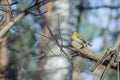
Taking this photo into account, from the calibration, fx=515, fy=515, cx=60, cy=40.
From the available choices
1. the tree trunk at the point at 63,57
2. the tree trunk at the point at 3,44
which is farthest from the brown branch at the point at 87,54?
the tree trunk at the point at 63,57

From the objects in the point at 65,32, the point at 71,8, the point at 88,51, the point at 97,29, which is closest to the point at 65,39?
the point at 65,32

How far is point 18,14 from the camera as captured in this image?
6.45 ft

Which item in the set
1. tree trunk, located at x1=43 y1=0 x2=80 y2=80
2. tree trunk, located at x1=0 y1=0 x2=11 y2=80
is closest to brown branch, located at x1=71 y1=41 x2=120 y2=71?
tree trunk, located at x1=0 y1=0 x2=11 y2=80

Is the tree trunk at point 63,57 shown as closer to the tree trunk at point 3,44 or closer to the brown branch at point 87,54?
the tree trunk at point 3,44

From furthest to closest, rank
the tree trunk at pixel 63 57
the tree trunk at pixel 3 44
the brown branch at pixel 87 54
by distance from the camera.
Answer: the tree trunk at pixel 63 57 < the tree trunk at pixel 3 44 < the brown branch at pixel 87 54

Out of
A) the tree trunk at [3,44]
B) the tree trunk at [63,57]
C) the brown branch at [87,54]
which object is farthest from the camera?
the tree trunk at [63,57]

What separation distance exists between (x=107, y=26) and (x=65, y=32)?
1333mm

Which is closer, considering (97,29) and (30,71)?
(30,71)

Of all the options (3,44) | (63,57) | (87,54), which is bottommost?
(63,57)

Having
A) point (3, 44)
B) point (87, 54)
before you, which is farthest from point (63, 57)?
point (87, 54)

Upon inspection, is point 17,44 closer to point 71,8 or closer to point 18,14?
point 71,8

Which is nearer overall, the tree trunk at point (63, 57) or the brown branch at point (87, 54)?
the brown branch at point (87, 54)

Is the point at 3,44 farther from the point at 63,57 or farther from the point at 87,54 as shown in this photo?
the point at 87,54

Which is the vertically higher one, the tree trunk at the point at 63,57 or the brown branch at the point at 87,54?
the brown branch at the point at 87,54
